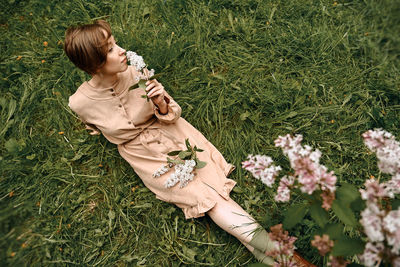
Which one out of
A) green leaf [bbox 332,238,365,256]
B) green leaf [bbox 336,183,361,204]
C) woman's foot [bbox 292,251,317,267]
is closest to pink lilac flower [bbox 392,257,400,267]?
green leaf [bbox 332,238,365,256]

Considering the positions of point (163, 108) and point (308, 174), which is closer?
point (308, 174)

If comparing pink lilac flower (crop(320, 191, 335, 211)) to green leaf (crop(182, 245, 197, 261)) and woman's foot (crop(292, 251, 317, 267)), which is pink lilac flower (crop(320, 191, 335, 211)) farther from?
green leaf (crop(182, 245, 197, 261))

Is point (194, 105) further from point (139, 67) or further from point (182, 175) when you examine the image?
point (139, 67)

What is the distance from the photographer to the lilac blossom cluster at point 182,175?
2.19 m

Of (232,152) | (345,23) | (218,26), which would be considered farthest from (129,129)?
(345,23)

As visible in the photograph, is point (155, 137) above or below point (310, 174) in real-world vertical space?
below

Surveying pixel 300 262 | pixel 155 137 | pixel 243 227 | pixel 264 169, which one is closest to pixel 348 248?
pixel 264 169

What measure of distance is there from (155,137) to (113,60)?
657mm

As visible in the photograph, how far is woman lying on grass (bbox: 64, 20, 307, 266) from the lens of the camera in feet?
6.84

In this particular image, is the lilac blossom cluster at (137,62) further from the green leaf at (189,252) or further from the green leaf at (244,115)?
the green leaf at (189,252)

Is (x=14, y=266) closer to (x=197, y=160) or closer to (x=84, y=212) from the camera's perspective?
(x=84, y=212)

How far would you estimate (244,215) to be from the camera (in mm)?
2201

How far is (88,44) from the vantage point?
1774mm

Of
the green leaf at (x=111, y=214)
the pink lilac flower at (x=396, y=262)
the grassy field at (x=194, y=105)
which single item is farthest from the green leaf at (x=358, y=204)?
the green leaf at (x=111, y=214)
